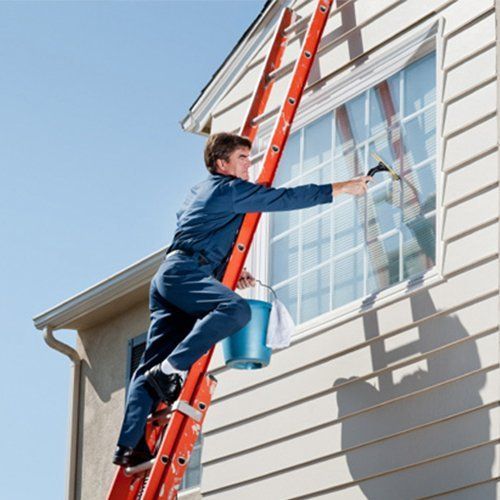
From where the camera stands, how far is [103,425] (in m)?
11.8

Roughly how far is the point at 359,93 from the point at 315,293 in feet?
4.27

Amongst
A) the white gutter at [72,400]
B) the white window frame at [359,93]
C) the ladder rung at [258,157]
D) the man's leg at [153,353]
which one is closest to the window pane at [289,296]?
the white window frame at [359,93]

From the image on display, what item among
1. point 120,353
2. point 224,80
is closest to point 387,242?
point 224,80

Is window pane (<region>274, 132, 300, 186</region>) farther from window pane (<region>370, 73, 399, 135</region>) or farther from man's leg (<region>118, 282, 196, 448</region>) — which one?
man's leg (<region>118, 282, 196, 448</region>)

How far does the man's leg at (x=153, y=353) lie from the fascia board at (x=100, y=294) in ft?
13.2

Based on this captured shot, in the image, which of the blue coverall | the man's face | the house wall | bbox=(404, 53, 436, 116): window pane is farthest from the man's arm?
the house wall

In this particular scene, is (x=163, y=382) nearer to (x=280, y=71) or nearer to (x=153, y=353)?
(x=153, y=353)

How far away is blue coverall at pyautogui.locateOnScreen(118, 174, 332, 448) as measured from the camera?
6293 millimetres

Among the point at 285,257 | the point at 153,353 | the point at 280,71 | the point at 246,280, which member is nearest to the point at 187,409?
the point at 153,353

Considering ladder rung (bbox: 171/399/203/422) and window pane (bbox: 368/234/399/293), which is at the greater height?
window pane (bbox: 368/234/399/293)

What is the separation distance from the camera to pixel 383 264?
23.4 ft

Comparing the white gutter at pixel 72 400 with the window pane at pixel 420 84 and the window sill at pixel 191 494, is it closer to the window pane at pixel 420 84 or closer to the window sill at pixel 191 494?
the window sill at pixel 191 494

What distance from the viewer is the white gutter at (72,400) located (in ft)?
39.2

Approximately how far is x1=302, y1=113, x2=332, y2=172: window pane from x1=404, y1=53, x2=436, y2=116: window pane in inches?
28.5
